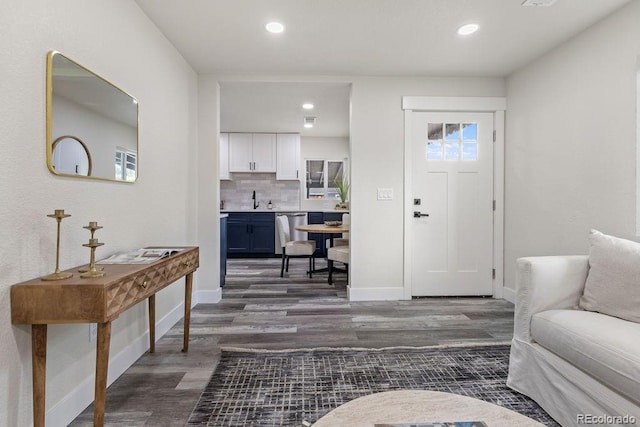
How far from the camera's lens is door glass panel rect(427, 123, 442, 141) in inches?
132

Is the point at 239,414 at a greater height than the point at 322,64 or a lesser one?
lesser

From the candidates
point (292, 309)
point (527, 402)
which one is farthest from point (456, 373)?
point (292, 309)

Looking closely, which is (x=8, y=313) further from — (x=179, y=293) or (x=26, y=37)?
(x=179, y=293)

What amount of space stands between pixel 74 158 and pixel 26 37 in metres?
0.51

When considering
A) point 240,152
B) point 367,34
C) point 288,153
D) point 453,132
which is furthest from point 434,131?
point 240,152

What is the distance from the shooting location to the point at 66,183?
1.47m

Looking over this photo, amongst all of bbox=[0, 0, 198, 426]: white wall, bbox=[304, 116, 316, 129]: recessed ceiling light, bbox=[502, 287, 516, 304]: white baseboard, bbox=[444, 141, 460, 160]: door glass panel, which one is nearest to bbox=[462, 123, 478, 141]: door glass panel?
bbox=[444, 141, 460, 160]: door glass panel

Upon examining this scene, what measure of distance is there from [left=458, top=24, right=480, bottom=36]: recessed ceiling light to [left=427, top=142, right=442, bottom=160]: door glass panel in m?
1.12

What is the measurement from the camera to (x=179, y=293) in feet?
9.31

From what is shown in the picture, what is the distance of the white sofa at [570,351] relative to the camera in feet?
3.87

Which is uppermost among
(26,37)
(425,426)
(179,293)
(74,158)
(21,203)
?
(26,37)

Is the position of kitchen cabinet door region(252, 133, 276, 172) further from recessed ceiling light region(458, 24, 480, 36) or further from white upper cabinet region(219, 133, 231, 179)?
recessed ceiling light region(458, 24, 480, 36)

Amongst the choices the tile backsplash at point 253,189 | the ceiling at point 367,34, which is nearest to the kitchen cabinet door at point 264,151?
the tile backsplash at point 253,189

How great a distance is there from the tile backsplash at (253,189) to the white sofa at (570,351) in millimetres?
4978
